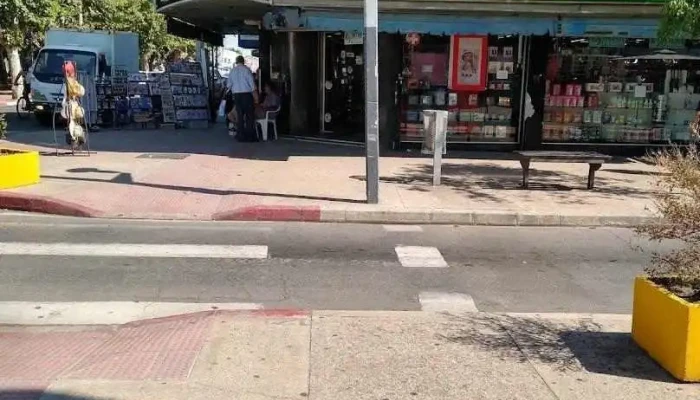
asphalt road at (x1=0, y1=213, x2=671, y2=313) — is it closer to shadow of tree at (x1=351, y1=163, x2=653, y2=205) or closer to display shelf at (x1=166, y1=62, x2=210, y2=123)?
shadow of tree at (x1=351, y1=163, x2=653, y2=205)

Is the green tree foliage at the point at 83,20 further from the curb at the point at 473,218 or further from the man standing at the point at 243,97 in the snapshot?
the curb at the point at 473,218

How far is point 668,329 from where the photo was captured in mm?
4680

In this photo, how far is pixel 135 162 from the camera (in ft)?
45.6

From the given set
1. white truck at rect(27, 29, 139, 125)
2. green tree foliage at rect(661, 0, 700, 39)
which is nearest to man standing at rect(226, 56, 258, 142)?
white truck at rect(27, 29, 139, 125)

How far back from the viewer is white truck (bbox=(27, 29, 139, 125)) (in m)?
20.8

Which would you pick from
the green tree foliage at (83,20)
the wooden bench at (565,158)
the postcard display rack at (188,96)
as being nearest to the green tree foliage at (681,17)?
the wooden bench at (565,158)

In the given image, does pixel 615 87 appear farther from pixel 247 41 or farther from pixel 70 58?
pixel 70 58

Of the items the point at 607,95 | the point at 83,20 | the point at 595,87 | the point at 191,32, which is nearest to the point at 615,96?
the point at 607,95

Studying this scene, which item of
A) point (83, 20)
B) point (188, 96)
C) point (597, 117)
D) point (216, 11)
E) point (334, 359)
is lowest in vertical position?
point (334, 359)

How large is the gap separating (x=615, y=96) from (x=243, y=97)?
8.45m

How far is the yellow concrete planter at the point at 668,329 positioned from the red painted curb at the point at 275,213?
5585 millimetres

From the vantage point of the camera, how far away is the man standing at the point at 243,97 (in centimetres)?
1661

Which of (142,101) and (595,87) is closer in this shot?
(595,87)

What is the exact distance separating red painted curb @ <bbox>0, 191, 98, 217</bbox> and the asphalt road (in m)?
0.26
